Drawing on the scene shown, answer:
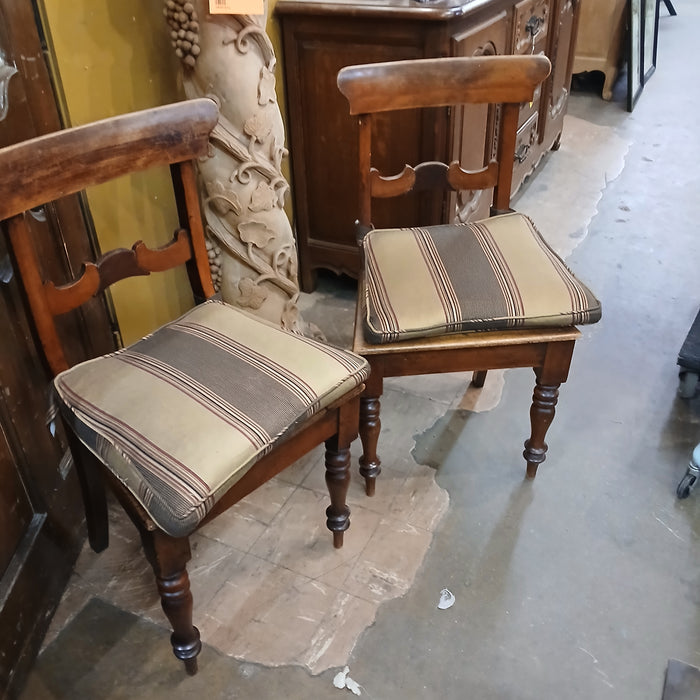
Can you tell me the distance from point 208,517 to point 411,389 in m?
0.95

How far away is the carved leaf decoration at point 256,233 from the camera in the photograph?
5.43 ft

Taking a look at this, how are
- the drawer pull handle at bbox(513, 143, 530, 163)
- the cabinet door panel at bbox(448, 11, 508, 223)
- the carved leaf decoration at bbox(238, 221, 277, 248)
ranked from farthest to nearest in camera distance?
1. the drawer pull handle at bbox(513, 143, 530, 163)
2. the cabinet door panel at bbox(448, 11, 508, 223)
3. the carved leaf decoration at bbox(238, 221, 277, 248)

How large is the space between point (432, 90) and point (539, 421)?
0.75 m

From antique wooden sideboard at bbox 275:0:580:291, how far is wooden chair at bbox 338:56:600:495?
36 cm

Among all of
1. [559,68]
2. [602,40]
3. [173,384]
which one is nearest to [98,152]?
[173,384]

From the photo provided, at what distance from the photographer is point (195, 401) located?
1.07 meters

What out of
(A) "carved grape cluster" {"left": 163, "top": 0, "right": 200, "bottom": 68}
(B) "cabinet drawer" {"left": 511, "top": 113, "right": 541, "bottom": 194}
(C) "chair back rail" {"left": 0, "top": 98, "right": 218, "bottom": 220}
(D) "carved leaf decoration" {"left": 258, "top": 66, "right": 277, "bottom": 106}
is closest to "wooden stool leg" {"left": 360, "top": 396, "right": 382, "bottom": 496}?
(C) "chair back rail" {"left": 0, "top": 98, "right": 218, "bottom": 220}

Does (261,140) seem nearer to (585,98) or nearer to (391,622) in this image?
(391,622)

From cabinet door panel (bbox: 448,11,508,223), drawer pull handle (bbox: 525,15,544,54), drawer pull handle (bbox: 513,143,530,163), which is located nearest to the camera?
cabinet door panel (bbox: 448,11,508,223)

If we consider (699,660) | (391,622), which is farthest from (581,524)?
(391,622)

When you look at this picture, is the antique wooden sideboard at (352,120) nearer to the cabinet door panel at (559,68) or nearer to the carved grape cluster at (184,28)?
the cabinet door panel at (559,68)

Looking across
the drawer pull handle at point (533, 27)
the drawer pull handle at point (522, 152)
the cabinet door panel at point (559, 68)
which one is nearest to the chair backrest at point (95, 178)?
the drawer pull handle at point (533, 27)

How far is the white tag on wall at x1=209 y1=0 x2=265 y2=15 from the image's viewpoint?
54.4 inches

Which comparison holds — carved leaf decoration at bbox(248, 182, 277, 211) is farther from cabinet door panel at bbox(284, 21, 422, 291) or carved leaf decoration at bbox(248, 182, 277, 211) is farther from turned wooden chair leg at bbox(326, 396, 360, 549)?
turned wooden chair leg at bbox(326, 396, 360, 549)
